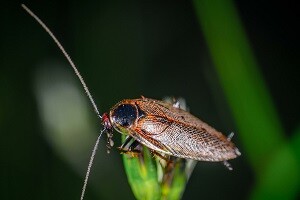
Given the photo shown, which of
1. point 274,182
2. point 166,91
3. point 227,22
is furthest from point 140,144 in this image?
point 166,91

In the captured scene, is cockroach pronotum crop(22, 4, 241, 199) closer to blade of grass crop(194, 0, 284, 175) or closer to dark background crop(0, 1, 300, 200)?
blade of grass crop(194, 0, 284, 175)

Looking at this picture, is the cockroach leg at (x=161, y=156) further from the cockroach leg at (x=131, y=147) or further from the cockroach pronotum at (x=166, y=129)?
the cockroach pronotum at (x=166, y=129)

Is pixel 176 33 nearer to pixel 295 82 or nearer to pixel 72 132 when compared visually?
pixel 295 82

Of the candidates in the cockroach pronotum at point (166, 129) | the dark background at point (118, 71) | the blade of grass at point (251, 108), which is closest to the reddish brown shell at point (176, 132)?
the cockroach pronotum at point (166, 129)

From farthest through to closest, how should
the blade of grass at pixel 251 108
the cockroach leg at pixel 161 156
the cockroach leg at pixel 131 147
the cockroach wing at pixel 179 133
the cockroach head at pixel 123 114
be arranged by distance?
the blade of grass at pixel 251 108, the cockroach head at pixel 123 114, the cockroach wing at pixel 179 133, the cockroach leg at pixel 161 156, the cockroach leg at pixel 131 147

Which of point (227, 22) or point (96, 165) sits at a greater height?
point (227, 22)

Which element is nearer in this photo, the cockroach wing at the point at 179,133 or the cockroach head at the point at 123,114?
the cockroach wing at the point at 179,133

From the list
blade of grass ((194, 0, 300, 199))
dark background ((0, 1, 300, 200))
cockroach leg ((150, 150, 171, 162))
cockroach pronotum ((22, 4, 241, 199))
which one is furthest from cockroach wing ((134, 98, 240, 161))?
dark background ((0, 1, 300, 200))

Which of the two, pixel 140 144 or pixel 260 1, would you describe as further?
pixel 260 1
